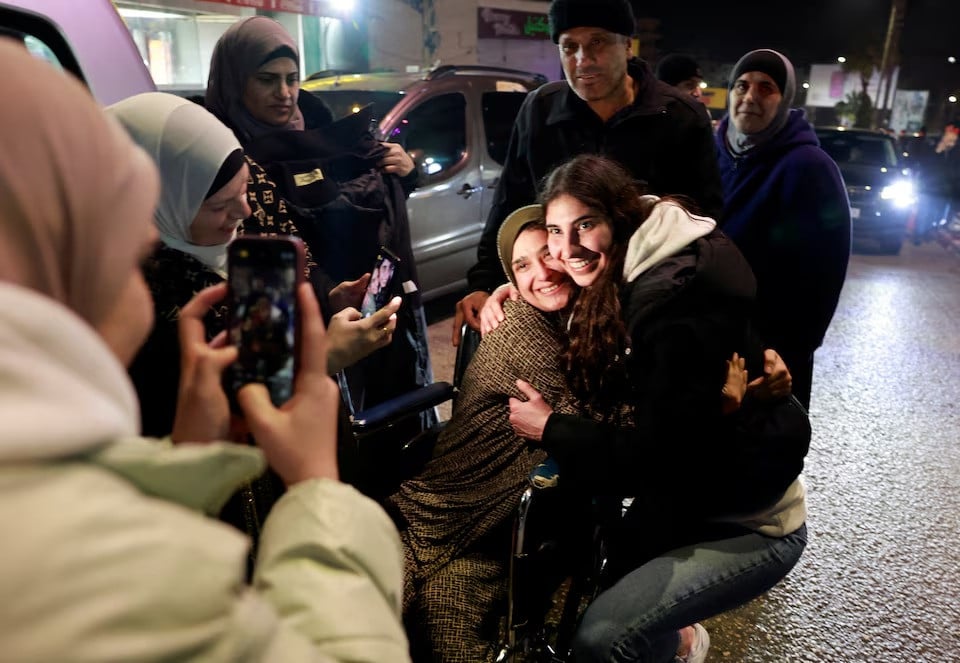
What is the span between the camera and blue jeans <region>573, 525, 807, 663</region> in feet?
6.38

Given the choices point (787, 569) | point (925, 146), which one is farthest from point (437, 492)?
point (925, 146)

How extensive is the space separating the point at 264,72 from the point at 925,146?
40.3 feet

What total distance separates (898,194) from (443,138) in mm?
7185

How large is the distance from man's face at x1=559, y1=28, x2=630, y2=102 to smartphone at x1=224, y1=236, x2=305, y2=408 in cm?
223

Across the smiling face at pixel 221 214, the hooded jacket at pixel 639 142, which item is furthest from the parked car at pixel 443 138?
the smiling face at pixel 221 214

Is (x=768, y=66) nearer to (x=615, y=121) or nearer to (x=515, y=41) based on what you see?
(x=615, y=121)

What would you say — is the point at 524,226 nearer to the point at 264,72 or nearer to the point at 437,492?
the point at 437,492

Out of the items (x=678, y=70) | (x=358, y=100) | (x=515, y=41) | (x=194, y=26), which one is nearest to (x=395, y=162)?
(x=358, y=100)

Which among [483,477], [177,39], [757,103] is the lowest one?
[483,477]

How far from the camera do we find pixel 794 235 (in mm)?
3008

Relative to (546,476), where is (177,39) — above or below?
above

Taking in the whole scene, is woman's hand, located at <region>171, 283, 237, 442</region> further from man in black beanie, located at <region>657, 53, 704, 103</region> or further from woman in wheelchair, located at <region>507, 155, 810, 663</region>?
man in black beanie, located at <region>657, 53, 704, 103</region>

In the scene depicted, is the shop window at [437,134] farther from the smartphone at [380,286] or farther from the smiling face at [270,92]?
the smartphone at [380,286]

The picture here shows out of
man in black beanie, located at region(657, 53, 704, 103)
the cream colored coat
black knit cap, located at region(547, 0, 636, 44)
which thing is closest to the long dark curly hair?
black knit cap, located at region(547, 0, 636, 44)
